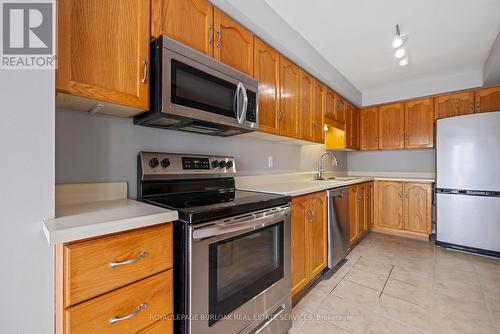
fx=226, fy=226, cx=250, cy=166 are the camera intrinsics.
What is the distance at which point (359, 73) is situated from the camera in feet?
10.4

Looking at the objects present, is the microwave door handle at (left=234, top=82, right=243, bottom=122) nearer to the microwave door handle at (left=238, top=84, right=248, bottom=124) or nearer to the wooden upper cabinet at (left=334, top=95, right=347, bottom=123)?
the microwave door handle at (left=238, top=84, right=248, bottom=124)

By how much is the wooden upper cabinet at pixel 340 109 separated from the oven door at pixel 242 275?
2.16 metres

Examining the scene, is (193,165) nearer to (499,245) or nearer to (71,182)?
(71,182)

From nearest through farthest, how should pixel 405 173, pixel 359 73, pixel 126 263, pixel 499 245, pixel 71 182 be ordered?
pixel 126 263, pixel 71 182, pixel 499 245, pixel 359 73, pixel 405 173

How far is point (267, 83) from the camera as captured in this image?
1888mm

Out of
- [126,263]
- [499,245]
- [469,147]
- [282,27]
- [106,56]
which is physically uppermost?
[282,27]

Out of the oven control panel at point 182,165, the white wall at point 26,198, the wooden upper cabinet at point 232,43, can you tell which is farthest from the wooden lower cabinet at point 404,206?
the white wall at point 26,198

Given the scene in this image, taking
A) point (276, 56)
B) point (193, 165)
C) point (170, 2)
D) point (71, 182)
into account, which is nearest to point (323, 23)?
point (276, 56)

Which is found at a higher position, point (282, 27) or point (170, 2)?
point (282, 27)

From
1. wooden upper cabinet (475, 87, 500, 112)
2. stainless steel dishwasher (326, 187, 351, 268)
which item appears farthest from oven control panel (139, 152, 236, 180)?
wooden upper cabinet (475, 87, 500, 112)

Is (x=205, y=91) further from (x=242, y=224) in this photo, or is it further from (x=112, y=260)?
(x=112, y=260)

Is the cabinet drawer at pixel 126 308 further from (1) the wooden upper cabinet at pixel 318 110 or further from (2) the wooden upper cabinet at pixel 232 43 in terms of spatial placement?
(1) the wooden upper cabinet at pixel 318 110

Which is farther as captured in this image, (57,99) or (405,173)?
(405,173)

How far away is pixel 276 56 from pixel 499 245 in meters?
3.24
